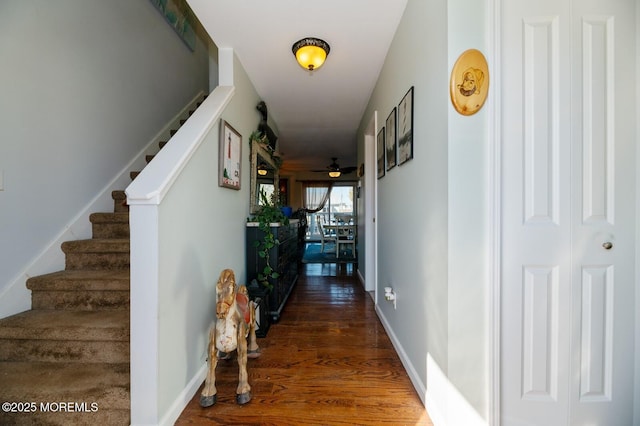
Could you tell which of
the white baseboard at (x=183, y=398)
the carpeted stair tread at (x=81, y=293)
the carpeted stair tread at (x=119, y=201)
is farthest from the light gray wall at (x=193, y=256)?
the carpeted stair tread at (x=119, y=201)

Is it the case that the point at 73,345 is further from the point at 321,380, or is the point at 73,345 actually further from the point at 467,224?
the point at 467,224

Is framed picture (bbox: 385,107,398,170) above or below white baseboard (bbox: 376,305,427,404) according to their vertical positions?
above

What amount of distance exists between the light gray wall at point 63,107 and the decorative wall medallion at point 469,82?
8.59 ft

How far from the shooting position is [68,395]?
119 cm

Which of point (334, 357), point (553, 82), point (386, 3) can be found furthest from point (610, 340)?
point (386, 3)

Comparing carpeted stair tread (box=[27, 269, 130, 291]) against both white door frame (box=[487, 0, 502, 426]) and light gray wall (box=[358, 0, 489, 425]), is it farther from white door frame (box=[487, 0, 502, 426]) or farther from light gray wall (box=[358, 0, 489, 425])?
white door frame (box=[487, 0, 502, 426])

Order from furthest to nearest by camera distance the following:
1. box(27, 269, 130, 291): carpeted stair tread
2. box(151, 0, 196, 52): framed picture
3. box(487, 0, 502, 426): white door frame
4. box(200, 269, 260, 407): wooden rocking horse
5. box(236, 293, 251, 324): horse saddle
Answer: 1. box(151, 0, 196, 52): framed picture
2. box(27, 269, 130, 291): carpeted stair tread
3. box(236, 293, 251, 324): horse saddle
4. box(200, 269, 260, 407): wooden rocking horse
5. box(487, 0, 502, 426): white door frame

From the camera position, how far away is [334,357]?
182 cm

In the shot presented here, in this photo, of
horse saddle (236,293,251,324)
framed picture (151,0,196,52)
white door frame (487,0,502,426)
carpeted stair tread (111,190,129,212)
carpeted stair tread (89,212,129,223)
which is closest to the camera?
white door frame (487,0,502,426)

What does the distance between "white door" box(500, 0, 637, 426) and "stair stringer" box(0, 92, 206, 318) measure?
2799mm

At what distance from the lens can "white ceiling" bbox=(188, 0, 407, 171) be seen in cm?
168

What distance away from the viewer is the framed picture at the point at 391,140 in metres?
1.96

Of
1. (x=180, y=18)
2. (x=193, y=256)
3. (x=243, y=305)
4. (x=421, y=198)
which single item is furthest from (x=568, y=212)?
(x=180, y=18)

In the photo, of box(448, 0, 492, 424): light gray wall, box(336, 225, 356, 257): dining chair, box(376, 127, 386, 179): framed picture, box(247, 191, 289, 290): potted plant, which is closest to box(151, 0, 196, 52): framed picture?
box(247, 191, 289, 290): potted plant
